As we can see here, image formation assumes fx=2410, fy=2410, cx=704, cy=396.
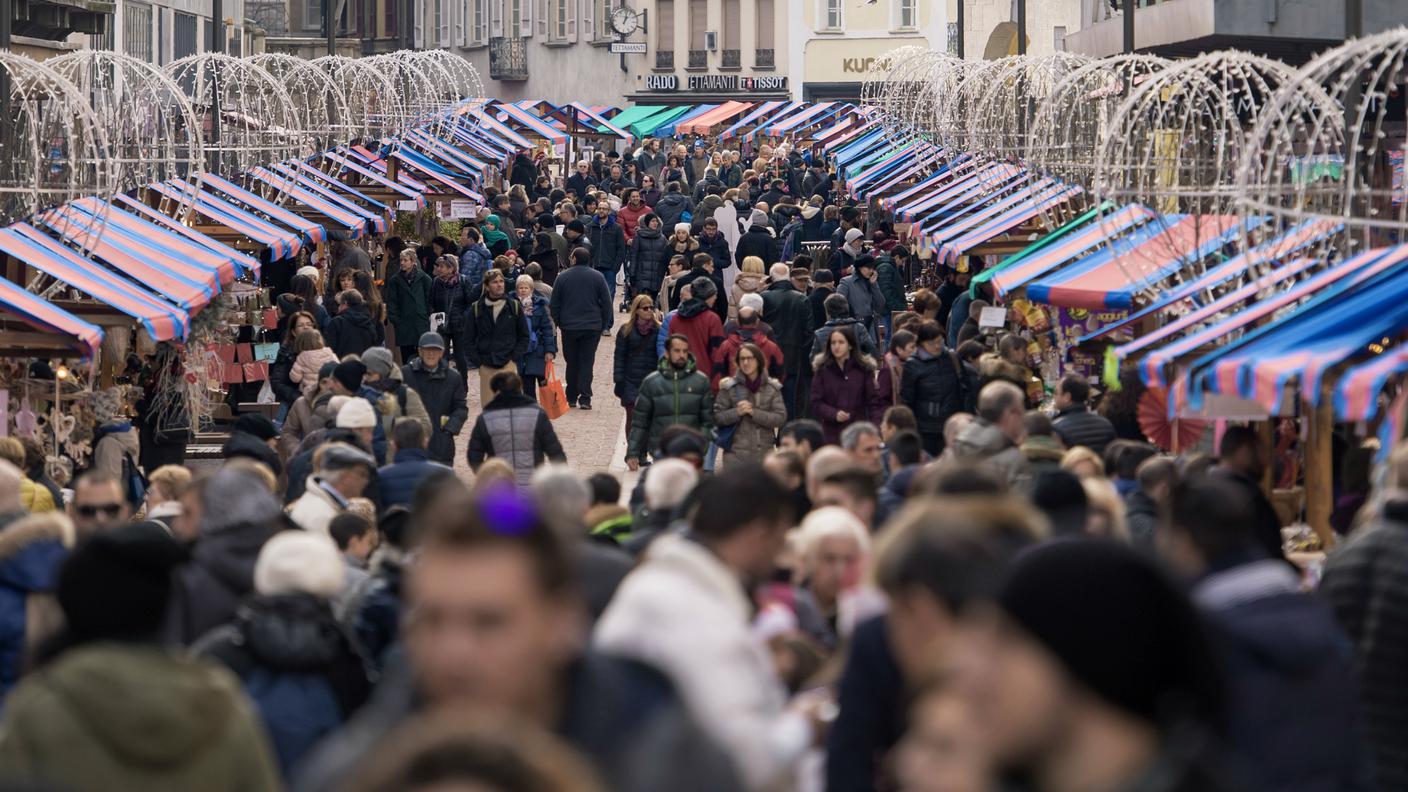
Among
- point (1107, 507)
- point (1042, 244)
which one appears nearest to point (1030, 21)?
point (1042, 244)

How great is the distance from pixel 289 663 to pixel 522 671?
2.68 m

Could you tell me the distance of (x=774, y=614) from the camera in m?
5.77

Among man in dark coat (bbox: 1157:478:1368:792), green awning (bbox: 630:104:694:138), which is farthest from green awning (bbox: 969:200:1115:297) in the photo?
green awning (bbox: 630:104:694:138)

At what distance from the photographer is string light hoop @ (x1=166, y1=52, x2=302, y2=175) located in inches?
958

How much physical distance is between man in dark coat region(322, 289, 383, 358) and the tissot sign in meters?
56.9

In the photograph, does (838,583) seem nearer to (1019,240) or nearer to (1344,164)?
(1344,164)

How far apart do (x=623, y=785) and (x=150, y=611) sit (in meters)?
1.76

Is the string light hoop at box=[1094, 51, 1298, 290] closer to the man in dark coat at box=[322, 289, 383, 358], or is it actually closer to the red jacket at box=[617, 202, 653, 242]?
the man in dark coat at box=[322, 289, 383, 358]

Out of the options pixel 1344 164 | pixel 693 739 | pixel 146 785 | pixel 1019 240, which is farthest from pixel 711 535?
pixel 1019 240

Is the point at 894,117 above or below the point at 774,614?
above

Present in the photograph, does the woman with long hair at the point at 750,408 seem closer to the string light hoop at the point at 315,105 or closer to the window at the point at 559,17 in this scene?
the string light hoop at the point at 315,105

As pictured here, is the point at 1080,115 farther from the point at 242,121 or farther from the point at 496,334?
the point at 242,121

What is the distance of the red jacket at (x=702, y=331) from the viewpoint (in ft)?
56.9

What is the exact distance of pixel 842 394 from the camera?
15289mm
